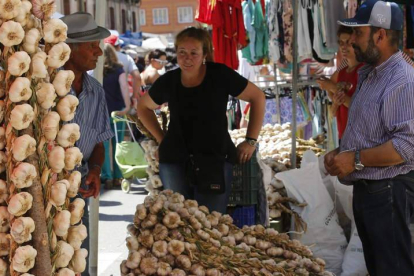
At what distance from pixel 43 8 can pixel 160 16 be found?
5483 cm

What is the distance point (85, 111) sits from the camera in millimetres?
3410

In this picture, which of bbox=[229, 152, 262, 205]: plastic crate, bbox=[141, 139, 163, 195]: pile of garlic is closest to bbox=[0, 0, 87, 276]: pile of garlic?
bbox=[229, 152, 262, 205]: plastic crate

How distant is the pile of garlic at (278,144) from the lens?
20.4 ft

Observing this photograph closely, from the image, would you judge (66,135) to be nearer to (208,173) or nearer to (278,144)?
(208,173)

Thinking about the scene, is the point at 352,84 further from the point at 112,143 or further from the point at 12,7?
the point at 112,143

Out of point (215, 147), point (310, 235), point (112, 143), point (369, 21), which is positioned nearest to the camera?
point (369, 21)

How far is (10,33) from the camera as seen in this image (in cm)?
186

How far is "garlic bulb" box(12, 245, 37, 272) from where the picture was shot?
189 centimetres

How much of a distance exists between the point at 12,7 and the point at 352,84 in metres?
3.12

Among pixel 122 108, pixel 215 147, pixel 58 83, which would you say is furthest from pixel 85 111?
pixel 122 108

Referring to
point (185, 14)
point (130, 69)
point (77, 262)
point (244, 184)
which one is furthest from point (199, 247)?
point (185, 14)

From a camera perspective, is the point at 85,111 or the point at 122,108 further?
the point at 122,108

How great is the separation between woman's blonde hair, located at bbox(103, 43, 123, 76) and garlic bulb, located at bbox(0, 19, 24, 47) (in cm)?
697

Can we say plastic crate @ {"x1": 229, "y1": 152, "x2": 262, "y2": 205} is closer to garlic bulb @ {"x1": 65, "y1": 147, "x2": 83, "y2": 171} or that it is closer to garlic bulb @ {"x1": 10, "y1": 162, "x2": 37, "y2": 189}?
garlic bulb @ {"x1": 65, "y1": 147, "x2": 83, "y2": 171}
